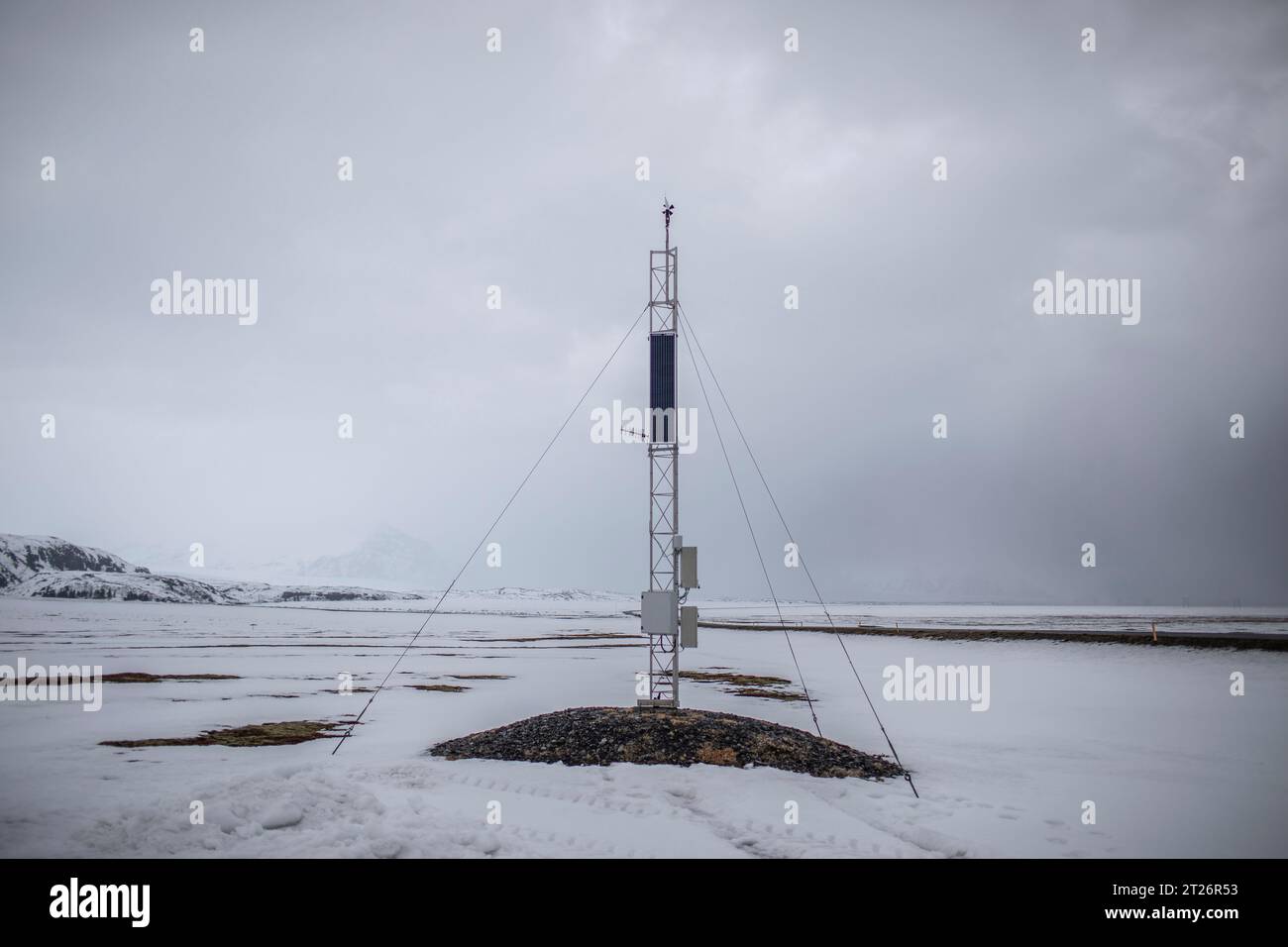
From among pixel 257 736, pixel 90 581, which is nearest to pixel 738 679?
pixel 257 736

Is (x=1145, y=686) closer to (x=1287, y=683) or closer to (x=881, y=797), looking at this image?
(x=1287, y=683)

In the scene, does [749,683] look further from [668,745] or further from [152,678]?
[152,678]

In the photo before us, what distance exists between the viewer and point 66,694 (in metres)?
22.2

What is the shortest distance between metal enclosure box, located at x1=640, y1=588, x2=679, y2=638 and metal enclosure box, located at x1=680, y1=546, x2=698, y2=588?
44 cm

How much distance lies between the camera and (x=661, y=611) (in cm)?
1580

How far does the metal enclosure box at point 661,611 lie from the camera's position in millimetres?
15641

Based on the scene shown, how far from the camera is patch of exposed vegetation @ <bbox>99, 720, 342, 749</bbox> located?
15445 millimetres

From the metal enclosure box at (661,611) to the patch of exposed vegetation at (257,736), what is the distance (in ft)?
27.7

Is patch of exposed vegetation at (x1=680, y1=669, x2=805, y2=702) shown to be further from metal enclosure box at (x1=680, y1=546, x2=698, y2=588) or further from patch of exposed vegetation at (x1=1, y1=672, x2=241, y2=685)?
patch of exposed vegetation at (x1=1, y1=672, x2=241, y2=685)

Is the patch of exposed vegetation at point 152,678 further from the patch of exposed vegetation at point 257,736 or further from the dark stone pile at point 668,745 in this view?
the dark stone pile at point 668,745

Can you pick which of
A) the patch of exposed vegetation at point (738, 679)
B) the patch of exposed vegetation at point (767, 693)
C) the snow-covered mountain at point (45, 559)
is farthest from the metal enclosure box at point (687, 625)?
the snow-covered mountain at point (45, 559)
